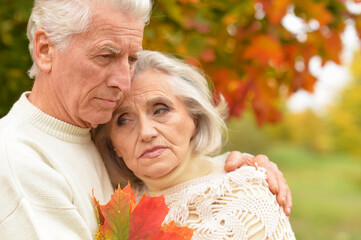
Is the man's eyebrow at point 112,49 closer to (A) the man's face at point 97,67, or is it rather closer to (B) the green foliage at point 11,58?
(A) the man's face at point 97,67

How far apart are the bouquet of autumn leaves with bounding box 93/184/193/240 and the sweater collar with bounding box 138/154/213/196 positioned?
0.55m

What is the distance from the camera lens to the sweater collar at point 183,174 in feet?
7.42

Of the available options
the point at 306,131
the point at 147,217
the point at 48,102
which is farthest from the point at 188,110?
the point at 306,131

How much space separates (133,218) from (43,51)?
83cm

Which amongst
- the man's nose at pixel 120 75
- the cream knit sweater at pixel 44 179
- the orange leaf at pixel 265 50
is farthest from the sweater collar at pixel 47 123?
the orange leaf at pixel 265 50

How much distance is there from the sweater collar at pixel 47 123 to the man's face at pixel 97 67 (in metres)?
0.05

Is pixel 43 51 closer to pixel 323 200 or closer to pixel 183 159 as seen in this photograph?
pixel 183 159

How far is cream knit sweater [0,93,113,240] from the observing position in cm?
157

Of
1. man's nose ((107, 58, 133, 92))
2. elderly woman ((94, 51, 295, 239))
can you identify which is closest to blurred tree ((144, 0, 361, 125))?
elderly woman ((94, 51, 295, 239))

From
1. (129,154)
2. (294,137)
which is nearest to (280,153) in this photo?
(294,137)

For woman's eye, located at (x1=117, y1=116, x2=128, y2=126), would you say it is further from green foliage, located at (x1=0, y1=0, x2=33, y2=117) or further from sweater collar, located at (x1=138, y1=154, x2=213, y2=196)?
green foliage, located at (x1=0, y1=0, x2=33, y2=117)

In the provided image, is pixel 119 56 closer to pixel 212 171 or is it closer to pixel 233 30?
pixel 212 171

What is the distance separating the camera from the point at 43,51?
76.7 inches

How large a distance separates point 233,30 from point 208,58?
622 mm
